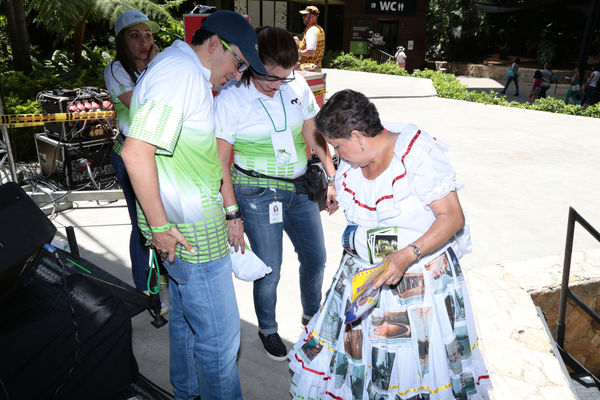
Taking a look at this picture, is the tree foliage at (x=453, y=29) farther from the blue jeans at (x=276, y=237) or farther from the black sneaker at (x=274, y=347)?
the black sneaker at (x=274, y=347)

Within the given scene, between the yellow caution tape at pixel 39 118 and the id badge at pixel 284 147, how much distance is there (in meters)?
3.56

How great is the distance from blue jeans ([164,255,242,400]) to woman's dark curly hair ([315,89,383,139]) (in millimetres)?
803

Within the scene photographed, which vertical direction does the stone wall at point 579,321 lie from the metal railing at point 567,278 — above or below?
below

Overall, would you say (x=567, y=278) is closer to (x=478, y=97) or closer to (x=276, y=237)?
(x=276, y=237)

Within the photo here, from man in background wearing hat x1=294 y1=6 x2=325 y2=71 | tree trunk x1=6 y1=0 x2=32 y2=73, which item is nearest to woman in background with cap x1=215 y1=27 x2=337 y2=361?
man in background wearing hat x1=294 y1=6 x2=325 y2=71

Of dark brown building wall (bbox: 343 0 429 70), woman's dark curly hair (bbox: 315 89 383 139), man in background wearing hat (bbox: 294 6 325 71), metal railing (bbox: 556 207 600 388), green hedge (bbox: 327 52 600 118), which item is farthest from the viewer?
dark brown building wall (bbox: 343 0 429 70)

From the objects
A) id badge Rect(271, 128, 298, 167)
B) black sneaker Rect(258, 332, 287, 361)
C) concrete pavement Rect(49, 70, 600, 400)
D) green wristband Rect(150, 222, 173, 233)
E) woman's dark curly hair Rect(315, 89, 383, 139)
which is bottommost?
concrete pavement Rect(49, 70, 600, 400)

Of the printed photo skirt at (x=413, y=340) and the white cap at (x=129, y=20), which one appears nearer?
the printed photo skirt at (x=413, y=340)

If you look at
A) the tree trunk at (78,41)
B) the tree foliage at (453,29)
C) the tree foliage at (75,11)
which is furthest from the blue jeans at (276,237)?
the tree foliage at (453,29)

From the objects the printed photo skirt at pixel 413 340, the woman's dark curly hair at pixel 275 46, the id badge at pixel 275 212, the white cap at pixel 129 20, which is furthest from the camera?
the white cap at pixel 129 20

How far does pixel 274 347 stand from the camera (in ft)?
10.3

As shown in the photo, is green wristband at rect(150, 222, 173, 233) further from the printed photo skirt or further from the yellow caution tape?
the yellow caution tape

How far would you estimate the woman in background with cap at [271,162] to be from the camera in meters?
2.66

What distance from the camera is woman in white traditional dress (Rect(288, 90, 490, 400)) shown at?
82.0 inches
